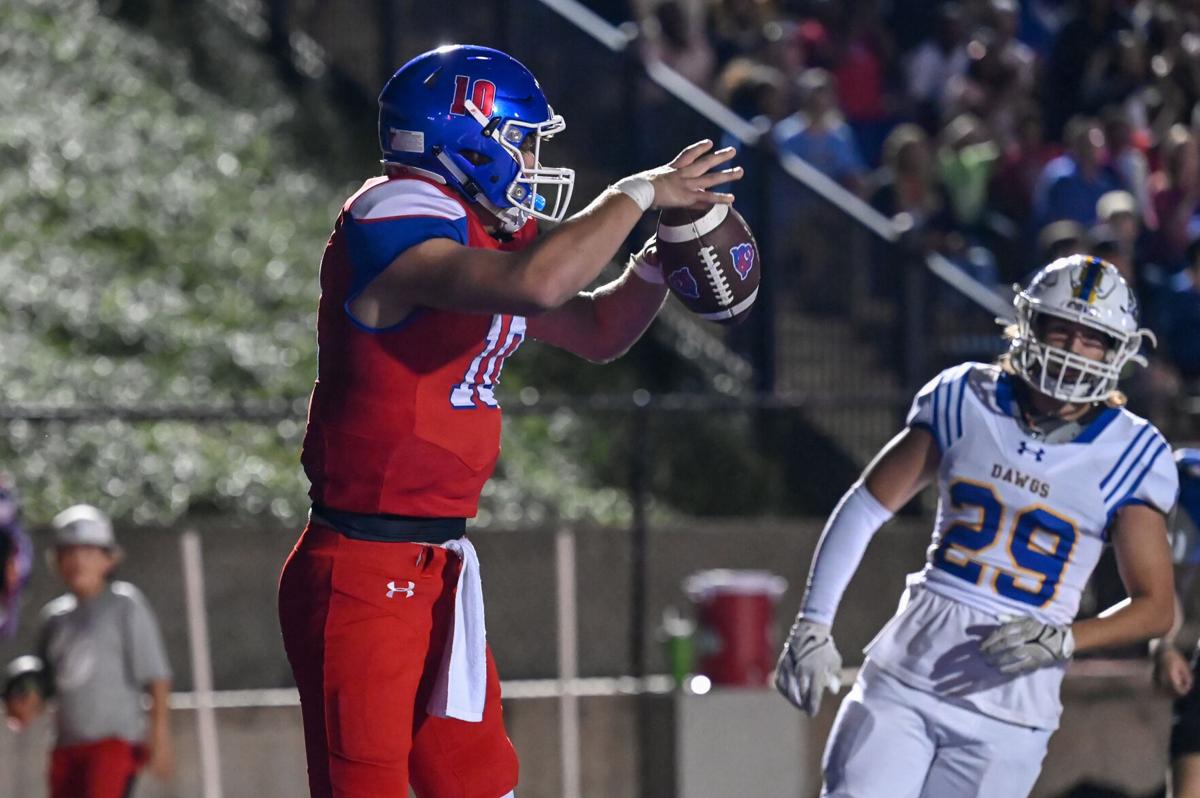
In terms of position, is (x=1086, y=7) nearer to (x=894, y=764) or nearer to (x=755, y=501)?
(x=755, y=501)

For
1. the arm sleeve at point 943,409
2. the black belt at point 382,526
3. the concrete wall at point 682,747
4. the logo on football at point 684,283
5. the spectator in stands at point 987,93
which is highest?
the spectator in stands at point 987,93

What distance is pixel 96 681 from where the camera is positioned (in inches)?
298

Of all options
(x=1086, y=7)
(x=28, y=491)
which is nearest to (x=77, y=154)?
(x=28, y=491)

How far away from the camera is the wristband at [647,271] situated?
4605 mm

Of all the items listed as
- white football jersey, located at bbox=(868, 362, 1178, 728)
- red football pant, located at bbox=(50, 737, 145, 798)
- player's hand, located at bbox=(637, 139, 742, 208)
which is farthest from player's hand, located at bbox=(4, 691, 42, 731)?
player's hand, located at bbox=(637, 139, 742, 208)

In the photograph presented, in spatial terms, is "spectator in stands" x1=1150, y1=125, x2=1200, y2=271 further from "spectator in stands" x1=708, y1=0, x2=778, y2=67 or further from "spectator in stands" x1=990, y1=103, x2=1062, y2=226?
"spectator in stands" x1=708, y1=0, x2=778, y2=67

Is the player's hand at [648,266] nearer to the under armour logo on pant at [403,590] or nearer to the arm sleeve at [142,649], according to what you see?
the under armour logo on pant at [403,590]

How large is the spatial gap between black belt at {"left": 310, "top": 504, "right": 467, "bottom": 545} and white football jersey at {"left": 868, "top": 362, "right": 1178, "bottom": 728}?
1.37m

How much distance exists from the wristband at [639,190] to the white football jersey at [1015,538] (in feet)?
4.66

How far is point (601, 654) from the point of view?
9.29 metres

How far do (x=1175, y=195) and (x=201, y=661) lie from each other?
579cm

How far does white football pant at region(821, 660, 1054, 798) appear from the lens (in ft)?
16.1

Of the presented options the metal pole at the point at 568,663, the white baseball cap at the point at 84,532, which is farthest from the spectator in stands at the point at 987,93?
the white baseball cap at the point at 84,532

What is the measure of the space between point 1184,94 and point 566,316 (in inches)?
334
